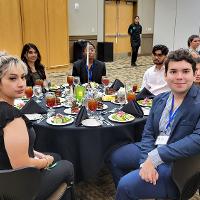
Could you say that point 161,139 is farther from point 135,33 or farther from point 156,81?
point 135,33

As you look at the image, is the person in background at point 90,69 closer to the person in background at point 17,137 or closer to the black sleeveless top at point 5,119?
the person in background at point 17,137

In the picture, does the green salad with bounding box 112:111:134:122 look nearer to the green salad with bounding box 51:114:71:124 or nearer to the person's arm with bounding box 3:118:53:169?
the green salad with bounding box 51:114:71:124

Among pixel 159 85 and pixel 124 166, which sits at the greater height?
pixel 159 85

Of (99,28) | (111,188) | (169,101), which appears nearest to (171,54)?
(169,101)

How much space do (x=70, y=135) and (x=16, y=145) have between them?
0.79 metres

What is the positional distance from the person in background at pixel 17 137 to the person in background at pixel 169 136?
0.41 metres

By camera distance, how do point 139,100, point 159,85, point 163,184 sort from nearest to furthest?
point 163,184 < point 139,100 < point 159,85

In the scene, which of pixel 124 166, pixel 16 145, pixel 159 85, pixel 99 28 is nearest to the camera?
pixel 16 145

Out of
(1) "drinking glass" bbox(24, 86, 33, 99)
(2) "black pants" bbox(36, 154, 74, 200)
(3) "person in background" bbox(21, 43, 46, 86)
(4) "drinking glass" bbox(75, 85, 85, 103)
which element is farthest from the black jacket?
(2) "black pants" bbox(36, 154, 74, 200)

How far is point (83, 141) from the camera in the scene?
210 centimetres

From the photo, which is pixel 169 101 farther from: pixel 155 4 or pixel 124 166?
pixel 155 4

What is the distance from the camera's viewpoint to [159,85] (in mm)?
3268

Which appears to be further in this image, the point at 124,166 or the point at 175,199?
the point at 124,166

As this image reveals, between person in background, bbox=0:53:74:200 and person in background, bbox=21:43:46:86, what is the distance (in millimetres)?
1856
